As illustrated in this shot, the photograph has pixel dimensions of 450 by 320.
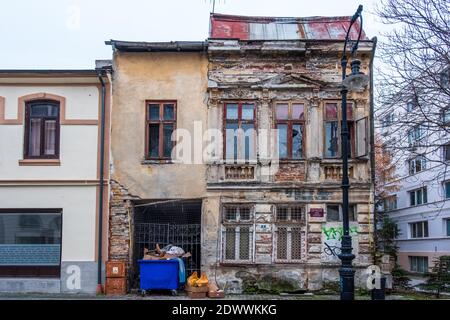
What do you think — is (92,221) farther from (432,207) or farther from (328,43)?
(432,207)

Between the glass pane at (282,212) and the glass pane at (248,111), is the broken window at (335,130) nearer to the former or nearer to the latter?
the glass pane at (282,212)

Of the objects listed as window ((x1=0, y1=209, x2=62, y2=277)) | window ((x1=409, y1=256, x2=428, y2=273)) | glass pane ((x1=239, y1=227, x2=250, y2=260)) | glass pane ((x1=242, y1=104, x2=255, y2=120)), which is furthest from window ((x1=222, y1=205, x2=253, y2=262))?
window ((x1=409, y1=256, x2=428, y2=273))

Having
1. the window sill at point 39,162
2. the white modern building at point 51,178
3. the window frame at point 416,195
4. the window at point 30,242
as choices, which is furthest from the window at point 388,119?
the window frame at point 416,195

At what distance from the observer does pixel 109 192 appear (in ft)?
56.9

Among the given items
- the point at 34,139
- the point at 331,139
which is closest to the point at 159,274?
the point at 34,139

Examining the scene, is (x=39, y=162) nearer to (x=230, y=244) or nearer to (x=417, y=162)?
(x=230, y=244)

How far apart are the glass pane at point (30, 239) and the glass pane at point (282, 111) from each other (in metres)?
8.06

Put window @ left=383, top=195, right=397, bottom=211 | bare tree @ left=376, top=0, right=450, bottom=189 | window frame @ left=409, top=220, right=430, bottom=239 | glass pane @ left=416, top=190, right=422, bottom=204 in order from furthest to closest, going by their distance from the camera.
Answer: window @ left=383, top=195, right=397, bottom=211 < glass pane @ left=416, top=190, right=422, bottom=204 < window frame @ left=409, top=220, right=430, bottom=239 < bare tree @ left=376, top=0, right=450, bottom=189

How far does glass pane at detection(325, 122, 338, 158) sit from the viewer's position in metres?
17.7

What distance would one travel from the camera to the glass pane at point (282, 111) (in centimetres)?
1775

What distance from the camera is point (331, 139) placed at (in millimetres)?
17750

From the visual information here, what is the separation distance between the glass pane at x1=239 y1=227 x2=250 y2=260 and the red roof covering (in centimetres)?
676

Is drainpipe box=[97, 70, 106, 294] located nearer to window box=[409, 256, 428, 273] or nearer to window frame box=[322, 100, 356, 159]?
window frame box=[322, 100, 356, 159]
